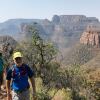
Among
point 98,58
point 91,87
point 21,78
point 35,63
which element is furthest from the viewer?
point 98,58

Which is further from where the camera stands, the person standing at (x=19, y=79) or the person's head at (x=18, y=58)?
the person standing at (x=19, y=79)

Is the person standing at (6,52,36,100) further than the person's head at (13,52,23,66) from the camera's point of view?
Yes

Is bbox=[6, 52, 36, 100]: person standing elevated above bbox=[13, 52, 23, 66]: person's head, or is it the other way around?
bbox=[13, 52, 23, 66]: person's head

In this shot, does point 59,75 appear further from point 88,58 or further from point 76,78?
point 88,58

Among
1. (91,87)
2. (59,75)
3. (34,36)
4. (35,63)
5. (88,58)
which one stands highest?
(34,36)

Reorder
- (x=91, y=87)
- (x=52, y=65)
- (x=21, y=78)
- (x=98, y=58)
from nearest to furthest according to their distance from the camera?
(x=21, y=78) → (x=52, y=65) → (x=91, y=87) → (x=98, y=58)

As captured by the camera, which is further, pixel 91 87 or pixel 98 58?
pixel 98 58

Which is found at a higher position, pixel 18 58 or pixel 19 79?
pixel 18 58

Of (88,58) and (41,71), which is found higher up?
(41,71)

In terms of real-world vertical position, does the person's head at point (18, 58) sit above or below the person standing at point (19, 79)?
above

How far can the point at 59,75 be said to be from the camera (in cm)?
3312

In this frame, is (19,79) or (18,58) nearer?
(18,58)

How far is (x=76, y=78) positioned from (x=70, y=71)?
1278 mm

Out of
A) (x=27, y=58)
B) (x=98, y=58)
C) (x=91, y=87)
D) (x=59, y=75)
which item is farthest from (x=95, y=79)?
(x=98, y=58)
